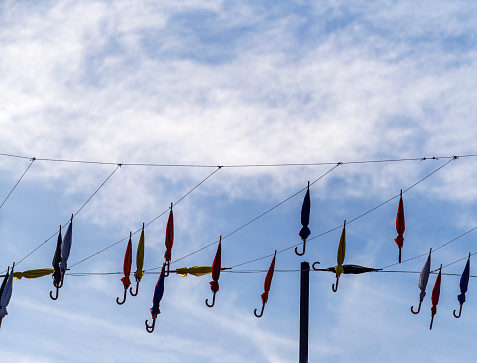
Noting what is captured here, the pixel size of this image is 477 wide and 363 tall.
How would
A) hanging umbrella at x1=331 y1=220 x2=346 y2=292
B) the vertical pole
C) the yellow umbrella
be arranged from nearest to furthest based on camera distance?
the vertical pole → hanging umbrella at x1=331 y1=220 x2=346 y2=292 → the yellow umbrella

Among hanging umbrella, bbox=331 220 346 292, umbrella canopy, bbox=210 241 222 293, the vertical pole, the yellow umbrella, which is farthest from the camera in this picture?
the yellow umbrella

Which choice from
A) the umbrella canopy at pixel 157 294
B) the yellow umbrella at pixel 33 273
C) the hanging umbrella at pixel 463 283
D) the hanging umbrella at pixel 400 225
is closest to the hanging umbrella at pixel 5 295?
the yellow umbrella at pixel 33 273

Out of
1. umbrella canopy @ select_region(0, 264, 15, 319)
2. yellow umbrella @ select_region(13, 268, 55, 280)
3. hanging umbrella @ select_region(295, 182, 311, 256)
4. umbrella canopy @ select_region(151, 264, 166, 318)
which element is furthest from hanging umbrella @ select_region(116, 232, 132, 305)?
hanging umbrella @ select_region(295, 182, 311, 256)

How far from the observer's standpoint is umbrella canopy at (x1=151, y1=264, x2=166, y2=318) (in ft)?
77.9

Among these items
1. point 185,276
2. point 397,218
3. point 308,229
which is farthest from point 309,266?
point 185,276

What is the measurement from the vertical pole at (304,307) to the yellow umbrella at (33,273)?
9063 mm

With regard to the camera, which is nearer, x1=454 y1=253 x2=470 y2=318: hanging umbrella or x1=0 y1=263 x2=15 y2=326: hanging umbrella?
x1=454 y1=253 x2=470 y2=318: hanging umbrella

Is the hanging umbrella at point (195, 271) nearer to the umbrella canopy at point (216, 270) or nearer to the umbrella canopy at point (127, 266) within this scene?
the umbrella canopy at point (216, 270)

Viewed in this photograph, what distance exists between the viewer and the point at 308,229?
Answer: 2294cm

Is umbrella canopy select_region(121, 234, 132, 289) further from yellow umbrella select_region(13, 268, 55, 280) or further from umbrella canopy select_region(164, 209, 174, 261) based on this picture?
yellow umbrella select_region(13, 268, 55, 280)

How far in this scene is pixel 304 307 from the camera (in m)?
19.2

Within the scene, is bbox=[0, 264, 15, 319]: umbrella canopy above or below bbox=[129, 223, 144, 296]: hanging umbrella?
below

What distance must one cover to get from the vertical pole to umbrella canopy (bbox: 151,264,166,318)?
18.5 ft

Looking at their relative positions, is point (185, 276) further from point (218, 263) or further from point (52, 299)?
point (52, 299)
